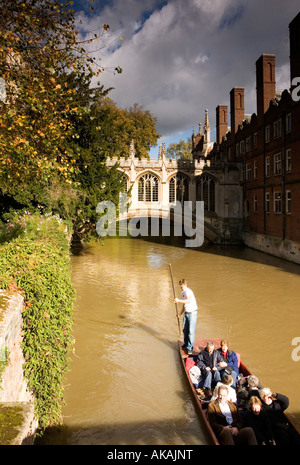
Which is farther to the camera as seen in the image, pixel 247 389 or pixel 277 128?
pixel 277 128

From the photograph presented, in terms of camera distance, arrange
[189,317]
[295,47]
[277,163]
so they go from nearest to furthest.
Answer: [189,317] < [295,47] < [277,163]

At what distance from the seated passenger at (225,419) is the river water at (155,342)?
2.02 ft

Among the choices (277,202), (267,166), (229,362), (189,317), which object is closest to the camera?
(229,362)

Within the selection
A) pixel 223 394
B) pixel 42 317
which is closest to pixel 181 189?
pixel 223 394

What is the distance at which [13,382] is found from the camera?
13.0 ft

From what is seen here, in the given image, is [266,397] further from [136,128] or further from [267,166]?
[136,128]

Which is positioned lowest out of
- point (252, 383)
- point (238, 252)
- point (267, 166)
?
point (252, 383)

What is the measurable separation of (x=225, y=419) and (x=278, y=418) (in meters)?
0.79

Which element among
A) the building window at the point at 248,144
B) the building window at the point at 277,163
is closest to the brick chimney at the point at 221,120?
the building window at the point at 248,144

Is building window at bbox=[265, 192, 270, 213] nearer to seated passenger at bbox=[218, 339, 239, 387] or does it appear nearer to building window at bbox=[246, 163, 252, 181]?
building window at bbox=[246, 163, 252, 181]

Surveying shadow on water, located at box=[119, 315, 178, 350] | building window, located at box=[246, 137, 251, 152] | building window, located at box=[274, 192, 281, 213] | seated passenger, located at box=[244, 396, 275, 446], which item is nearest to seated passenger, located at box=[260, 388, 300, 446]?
seated passenger, located at box=[244, 396, 275, 446]

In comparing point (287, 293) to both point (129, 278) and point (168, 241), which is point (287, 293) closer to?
point (129, 278)

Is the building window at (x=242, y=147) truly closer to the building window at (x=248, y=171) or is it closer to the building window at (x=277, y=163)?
the building window at (x=248, y=171)
